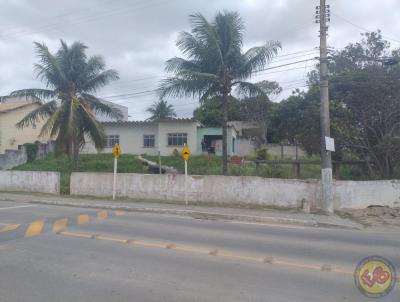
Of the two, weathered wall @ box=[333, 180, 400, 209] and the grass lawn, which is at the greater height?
the grass lawn

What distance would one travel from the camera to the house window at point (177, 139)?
31281 millimetres

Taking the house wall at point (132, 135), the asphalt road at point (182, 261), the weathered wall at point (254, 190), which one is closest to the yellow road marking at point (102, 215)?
the asphalt road at point (182, 261)

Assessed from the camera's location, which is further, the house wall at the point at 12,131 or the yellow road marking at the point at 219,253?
the house wall at the point at 12,131

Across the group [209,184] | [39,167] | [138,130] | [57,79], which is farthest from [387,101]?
[39,167]

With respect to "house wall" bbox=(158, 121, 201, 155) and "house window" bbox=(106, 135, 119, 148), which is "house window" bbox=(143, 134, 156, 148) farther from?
"house window" bbox=(106, 135, 119, 148)

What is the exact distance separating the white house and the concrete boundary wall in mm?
10557

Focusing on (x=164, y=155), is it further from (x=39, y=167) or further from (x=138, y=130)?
(x=39, y=167)

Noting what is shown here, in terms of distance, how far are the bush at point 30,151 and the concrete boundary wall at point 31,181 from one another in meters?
9.36

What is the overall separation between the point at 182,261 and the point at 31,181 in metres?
17.5

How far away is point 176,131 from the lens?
31344mm

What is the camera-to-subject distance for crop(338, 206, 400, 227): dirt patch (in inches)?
500

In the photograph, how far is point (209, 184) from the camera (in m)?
16.9

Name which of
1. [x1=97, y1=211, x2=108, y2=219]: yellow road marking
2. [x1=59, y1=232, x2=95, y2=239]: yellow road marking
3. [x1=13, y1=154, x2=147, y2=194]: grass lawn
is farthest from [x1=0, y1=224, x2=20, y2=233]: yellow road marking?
[x1=13, y1=154, x2=147, y2=194]: grass lawn

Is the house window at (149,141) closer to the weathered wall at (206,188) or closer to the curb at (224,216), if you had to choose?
the weathered wall at (206,188)
